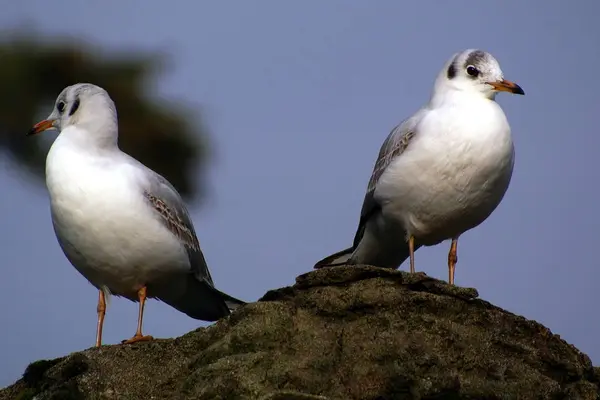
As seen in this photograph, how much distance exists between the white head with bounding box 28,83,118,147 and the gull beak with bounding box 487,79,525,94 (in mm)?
3153

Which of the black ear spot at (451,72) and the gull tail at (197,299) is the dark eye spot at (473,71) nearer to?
the black ear spot at (451,72)

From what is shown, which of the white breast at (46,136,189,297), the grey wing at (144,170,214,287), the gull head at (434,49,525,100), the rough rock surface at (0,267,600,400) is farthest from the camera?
the gull head at (434,49,525,100)

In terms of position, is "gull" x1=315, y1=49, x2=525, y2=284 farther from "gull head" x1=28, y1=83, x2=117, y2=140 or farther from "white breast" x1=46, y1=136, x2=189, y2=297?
"gull head" x1=28, y1=83, x2=117, y2=140

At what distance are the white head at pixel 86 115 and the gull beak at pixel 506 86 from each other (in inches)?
124

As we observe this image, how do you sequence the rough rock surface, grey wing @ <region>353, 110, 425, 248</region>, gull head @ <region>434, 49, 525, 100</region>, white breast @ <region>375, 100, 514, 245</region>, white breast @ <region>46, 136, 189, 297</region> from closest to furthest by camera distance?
1. the rough rock surface
2. white breast @ <region>46, 136, 189, 297</region>
3. white breast @ <region>375, 100, 514, 245</region>
4. grey wing @ <region>353, 110, 425, 248</region>
5. gull head @ <region>434, 49, 525, 100</region>

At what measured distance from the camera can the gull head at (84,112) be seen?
385 inches

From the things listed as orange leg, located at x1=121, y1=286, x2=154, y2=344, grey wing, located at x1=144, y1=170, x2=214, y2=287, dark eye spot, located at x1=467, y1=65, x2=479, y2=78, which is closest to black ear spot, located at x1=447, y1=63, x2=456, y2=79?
dark eye spot, located at x1=467, y1=65, x2=479, y2=78

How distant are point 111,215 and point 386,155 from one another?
2.36 metres

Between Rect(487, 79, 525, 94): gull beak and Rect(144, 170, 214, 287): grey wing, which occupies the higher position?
Rect(487, 79, 525, 94): gull beak

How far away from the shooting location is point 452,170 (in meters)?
9.33

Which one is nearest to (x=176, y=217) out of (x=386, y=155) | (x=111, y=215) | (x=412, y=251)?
(x=111, y=215)

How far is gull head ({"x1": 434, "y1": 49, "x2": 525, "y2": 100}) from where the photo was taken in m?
9.83

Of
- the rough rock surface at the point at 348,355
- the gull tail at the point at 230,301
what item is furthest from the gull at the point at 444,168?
the rough rock surface at the point at 348,355

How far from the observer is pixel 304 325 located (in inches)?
294
